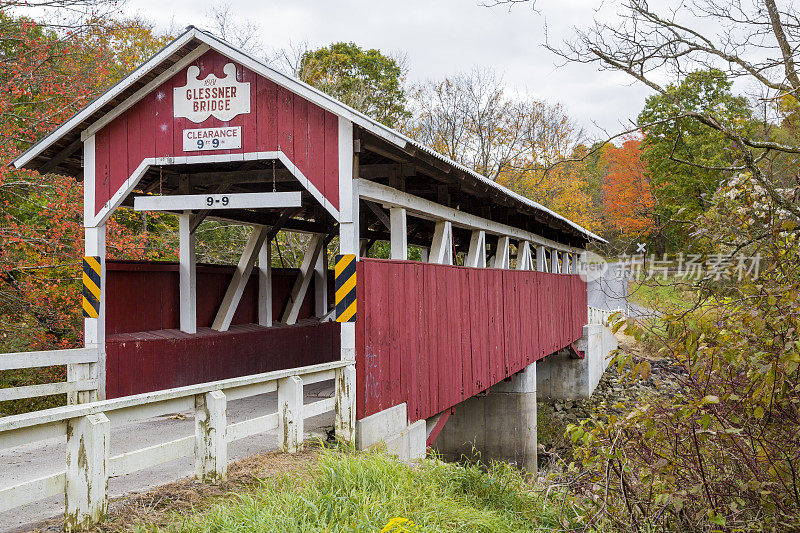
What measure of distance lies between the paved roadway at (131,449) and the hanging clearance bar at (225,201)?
220 cm

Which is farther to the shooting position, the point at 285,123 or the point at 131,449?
the point at 285,123

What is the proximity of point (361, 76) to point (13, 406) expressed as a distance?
20.0 metres

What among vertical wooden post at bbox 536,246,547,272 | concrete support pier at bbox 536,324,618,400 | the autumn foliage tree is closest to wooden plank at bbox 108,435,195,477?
the autumn foliage tree

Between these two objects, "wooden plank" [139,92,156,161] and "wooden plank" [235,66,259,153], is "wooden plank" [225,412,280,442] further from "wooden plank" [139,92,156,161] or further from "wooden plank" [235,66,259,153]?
"wooden plank" [139,92,156,161]

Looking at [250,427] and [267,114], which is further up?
[267,114]

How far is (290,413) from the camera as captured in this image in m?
5.60

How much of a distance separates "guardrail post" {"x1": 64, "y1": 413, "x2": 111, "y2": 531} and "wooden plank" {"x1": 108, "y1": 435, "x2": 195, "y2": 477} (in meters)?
0.10

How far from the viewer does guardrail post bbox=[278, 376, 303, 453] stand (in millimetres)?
A: 5543

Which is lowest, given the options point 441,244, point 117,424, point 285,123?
point 117,424

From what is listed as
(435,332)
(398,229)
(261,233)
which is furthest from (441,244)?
(261,233)

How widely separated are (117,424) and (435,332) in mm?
4576

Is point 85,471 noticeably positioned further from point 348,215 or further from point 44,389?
point 348,215

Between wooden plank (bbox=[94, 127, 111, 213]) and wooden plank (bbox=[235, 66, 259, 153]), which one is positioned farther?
wooden plank (bbox=[94, 127, 111, 213])

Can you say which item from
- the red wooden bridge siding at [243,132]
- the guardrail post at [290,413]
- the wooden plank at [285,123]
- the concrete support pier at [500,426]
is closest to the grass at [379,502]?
the guardrail post at [290,413]
